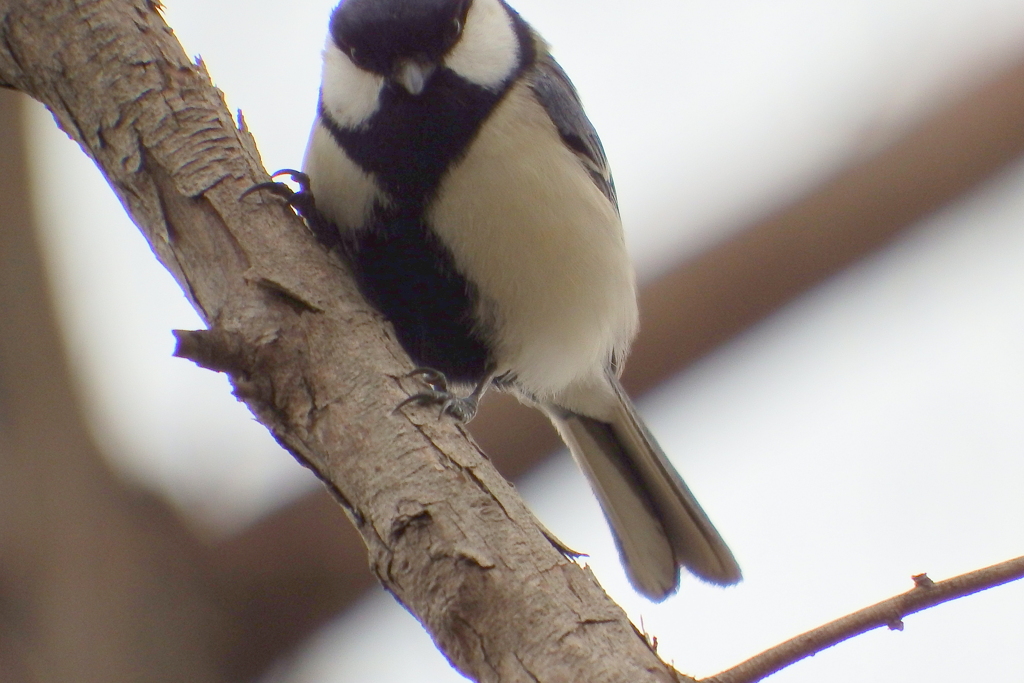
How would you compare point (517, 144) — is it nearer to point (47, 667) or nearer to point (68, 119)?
point (68, 119)

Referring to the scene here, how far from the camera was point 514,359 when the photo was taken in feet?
5.18

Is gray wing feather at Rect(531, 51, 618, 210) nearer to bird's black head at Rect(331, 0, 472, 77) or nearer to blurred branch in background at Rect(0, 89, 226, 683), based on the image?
bird's black head at Rect(331, 0, 472, 77)

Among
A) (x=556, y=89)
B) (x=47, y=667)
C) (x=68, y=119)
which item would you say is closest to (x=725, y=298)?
(x=556, y=89)

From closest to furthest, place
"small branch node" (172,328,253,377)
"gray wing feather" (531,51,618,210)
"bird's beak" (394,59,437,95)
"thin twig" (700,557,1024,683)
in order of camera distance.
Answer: "thin twig" (700,557,1024,683)
"small branch node" (172,328,253,377)
"bird's beak" (394,59,437,95)
"gray wing feather" (531,51,618,210)

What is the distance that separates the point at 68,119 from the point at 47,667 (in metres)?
0.75

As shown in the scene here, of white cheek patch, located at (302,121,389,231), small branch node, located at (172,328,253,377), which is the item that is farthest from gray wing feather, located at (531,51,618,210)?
small branch node, located at (172,328,253,377)

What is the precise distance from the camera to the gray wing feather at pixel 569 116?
5.09 ft

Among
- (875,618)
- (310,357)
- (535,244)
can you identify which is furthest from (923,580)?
(535,244)

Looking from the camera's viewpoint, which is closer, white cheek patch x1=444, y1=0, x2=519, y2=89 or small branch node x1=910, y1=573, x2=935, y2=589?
small branch node x1=910, y1=573, x2=935, y2=589

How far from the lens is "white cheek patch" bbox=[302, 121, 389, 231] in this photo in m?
1.38

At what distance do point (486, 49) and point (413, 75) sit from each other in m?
0.20

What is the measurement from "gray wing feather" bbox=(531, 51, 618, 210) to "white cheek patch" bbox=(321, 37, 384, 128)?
280mm

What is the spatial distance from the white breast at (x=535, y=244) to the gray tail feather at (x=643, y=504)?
20cm

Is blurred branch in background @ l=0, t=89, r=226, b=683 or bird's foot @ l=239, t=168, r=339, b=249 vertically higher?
bird's foot @ l=239, t=168, r=339, b=249
